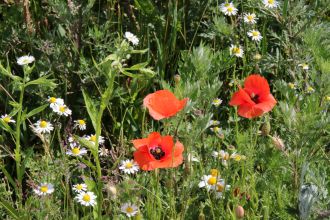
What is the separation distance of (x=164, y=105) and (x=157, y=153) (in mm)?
152

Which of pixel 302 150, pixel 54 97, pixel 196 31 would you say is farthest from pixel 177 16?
pixel 302 150

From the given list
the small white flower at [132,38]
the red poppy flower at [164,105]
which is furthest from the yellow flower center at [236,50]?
the red poppy flower at [164,105]

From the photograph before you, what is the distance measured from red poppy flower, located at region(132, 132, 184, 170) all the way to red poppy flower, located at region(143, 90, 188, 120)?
0.21 feet

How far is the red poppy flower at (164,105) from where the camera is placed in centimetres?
192

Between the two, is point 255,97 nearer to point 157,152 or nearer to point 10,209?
point 157,152

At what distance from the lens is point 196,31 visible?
116 inches

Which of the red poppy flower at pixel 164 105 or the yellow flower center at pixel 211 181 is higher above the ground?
the red poppy flower at pixel 164 105

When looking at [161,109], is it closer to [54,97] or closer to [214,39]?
[54,97]

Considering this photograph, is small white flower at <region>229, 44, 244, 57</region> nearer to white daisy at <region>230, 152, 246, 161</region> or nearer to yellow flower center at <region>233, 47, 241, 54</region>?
yellow flower center at <region>233, 47, 241, 54</region>

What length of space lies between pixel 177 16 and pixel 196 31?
0.39 ft

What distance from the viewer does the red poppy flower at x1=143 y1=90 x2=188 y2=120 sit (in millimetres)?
1920

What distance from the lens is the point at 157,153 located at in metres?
2.00

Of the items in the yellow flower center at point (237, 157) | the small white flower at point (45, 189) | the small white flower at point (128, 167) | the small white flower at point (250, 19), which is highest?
the small white flower at point (250, 19)

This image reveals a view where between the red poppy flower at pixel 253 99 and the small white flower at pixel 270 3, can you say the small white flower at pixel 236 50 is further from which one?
the red poppy flower at pixel 253 99
